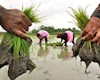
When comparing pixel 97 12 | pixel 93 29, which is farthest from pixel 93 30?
pixel 97 12

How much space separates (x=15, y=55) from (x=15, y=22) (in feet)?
1.52

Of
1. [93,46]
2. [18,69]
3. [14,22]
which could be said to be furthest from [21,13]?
[93,46]

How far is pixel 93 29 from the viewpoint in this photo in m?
6.76

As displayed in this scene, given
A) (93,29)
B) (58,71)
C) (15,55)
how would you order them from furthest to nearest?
1. (58,71)
2. (93,29)
3. (15,55)

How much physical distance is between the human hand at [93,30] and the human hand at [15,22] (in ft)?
2.97

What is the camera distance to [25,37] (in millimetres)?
6574

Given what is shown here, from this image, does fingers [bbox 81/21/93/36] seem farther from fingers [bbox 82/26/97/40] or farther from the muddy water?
the muddy water

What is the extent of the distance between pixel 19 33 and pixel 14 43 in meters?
0.20

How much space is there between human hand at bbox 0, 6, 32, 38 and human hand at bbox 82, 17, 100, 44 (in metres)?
Result: 0.91

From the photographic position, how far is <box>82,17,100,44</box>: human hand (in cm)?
675

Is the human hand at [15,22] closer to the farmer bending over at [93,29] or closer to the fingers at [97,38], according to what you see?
the farmer bending over at [93,29]

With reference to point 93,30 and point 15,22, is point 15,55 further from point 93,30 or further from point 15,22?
point 93,30

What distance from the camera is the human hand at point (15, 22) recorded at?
6449 mm

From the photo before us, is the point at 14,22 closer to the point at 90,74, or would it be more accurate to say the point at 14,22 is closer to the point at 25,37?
the point at 25,37
